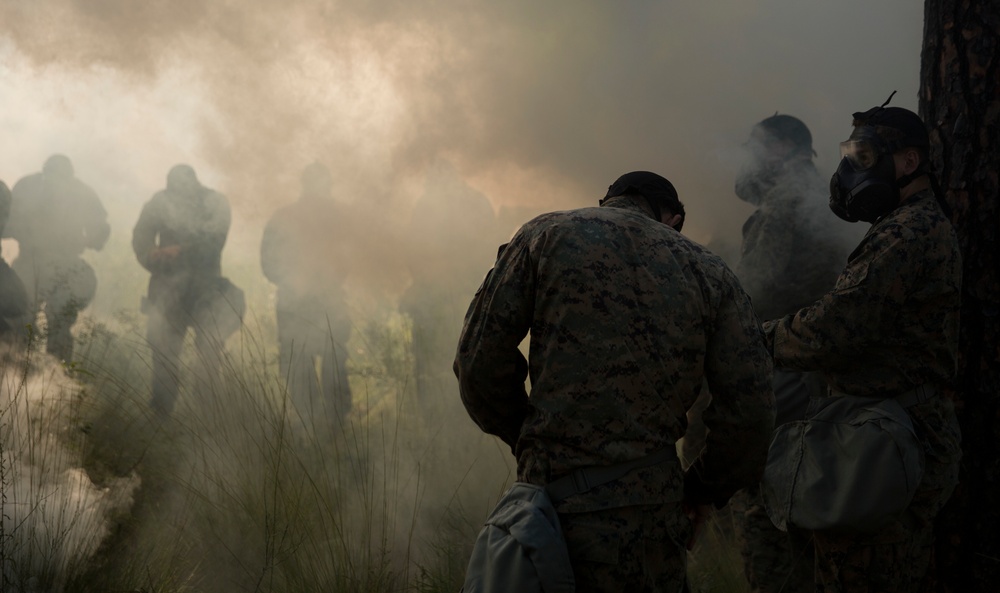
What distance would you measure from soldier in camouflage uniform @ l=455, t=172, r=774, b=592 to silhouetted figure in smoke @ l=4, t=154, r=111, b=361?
218 inches

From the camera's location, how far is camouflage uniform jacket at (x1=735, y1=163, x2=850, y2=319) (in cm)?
344

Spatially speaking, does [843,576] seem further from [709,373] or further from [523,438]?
[523,438]

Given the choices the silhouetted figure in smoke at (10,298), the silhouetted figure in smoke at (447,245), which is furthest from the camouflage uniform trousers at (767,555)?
the silhouetted figure in smoke at (10,298)

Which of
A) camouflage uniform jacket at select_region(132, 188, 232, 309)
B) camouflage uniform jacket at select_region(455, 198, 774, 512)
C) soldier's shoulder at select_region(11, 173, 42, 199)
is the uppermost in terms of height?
soldier's shoulder at select_region(11, 173, 42, 199)

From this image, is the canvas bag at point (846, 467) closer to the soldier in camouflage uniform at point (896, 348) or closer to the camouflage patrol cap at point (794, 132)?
the soldier in camouflage uniform at point (896, 348)

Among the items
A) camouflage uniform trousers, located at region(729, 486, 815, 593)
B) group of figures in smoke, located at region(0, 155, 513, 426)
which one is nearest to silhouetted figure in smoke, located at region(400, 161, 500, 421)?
group of figures in smoke, located at region(0, 155, 513, 426)

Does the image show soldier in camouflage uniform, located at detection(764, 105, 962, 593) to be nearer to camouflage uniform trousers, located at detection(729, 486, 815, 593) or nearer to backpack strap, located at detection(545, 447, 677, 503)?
camouflage uniform trousers, located at detection(729, 486, 815, 593)

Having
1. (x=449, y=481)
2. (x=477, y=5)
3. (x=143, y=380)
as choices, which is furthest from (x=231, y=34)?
(x=449, y=481)

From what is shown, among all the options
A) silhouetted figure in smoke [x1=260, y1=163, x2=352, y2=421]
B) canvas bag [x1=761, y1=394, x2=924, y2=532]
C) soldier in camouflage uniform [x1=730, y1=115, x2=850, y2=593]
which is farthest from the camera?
silhouetted figure in smoke [x1=260, y1=163, x2=352, y2=421]

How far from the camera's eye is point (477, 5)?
19.7ft

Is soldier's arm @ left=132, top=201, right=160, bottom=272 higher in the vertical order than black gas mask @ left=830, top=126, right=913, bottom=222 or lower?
higher

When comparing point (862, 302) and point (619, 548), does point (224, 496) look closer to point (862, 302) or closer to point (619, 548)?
point (619, 548)

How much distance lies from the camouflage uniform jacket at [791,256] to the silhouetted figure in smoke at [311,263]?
344 centimetres

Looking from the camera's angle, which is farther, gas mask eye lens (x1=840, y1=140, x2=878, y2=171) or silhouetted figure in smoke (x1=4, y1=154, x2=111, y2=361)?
silhouetted figure in smoke (x1=4, y1=154, x2=111, y2=361)
